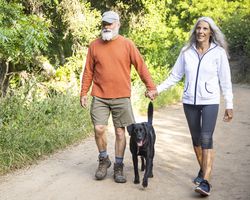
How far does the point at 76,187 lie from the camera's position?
20.4 feet

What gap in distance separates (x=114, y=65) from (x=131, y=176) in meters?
1.59

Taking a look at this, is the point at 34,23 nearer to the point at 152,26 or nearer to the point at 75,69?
the point at 75,69

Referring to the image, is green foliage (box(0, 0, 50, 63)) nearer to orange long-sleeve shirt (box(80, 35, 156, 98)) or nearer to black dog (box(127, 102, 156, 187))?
orange long-sleeve shirt (box(80, 35, 156, 98))

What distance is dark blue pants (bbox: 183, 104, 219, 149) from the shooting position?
5.66 metres

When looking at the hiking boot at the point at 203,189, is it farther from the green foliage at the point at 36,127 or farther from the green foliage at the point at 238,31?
the green foliage at the point at 238,31

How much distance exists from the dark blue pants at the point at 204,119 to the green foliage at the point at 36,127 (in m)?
2.88

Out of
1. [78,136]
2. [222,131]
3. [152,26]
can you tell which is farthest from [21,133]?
[152,26]

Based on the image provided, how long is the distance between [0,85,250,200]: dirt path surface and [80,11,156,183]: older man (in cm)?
42

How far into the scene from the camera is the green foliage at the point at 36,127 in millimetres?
7395

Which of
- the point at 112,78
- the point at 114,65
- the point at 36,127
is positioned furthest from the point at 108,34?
the point at 36,127

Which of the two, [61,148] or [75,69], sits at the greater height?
[75,69]

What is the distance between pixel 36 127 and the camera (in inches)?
341

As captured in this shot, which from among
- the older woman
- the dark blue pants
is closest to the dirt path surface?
the older woman

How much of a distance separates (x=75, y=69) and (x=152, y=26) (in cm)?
368
